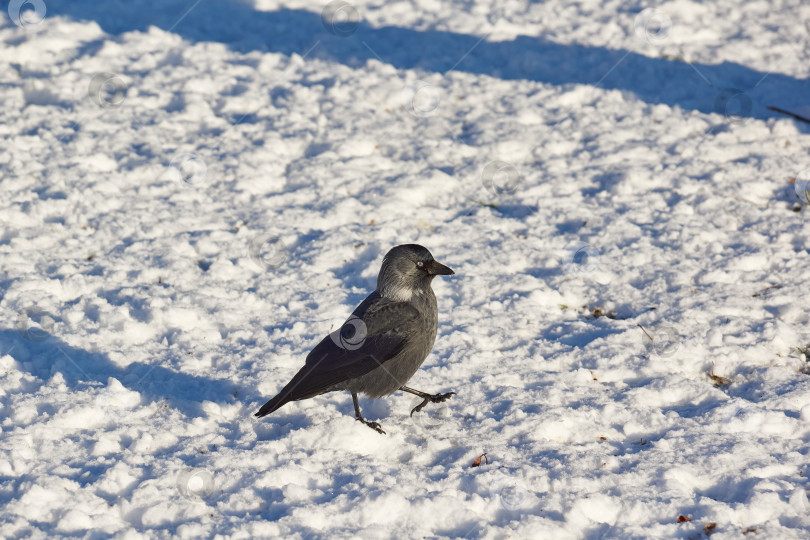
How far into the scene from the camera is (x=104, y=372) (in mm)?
4281

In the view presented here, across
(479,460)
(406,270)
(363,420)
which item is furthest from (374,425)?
(406,270)

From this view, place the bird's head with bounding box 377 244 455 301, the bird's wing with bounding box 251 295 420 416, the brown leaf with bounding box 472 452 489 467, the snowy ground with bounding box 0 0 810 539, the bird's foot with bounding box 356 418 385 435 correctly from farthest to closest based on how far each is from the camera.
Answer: the bird's head with bounding box 377 244 455 301 < the bird's foot with bounding box 356 418 385 435 < the bird's wing with bounding box 251 295 420 416 < the brown leaf with bounding box 472 452 489 467 < the snowy ground with bounding box 0 0 810 539

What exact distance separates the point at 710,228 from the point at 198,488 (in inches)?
167

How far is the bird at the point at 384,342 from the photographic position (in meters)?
3.85

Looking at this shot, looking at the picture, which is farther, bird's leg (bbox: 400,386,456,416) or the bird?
bird's leg (bbox: 400,386,456,416)

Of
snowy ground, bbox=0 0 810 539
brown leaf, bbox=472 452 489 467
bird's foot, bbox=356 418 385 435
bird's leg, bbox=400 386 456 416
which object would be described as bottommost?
bird's foot, bbox=356 418 385 435

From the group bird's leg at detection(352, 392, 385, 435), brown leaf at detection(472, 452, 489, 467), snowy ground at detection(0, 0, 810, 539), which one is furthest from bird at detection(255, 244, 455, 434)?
brown leaf at detection(472, 452, 489, 467)

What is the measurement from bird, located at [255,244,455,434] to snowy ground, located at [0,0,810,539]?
274 millimetres

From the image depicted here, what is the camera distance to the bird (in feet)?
12.6

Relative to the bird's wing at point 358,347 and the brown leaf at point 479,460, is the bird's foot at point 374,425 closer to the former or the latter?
the bird's wing at point 358,347

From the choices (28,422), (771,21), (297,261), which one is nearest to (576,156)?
(297,261)

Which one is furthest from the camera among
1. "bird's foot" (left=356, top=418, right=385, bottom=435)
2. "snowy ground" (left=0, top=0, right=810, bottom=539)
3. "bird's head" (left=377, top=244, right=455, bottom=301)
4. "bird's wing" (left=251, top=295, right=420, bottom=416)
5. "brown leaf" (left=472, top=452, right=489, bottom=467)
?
"bird's head" (left=377, top=244, right=455, bottom=301)

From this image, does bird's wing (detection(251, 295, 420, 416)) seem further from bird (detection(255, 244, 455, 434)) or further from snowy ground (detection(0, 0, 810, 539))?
snowy ground (detection(0, 0, 810, 539))

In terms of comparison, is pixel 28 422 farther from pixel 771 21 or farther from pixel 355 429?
pixel 771 21
